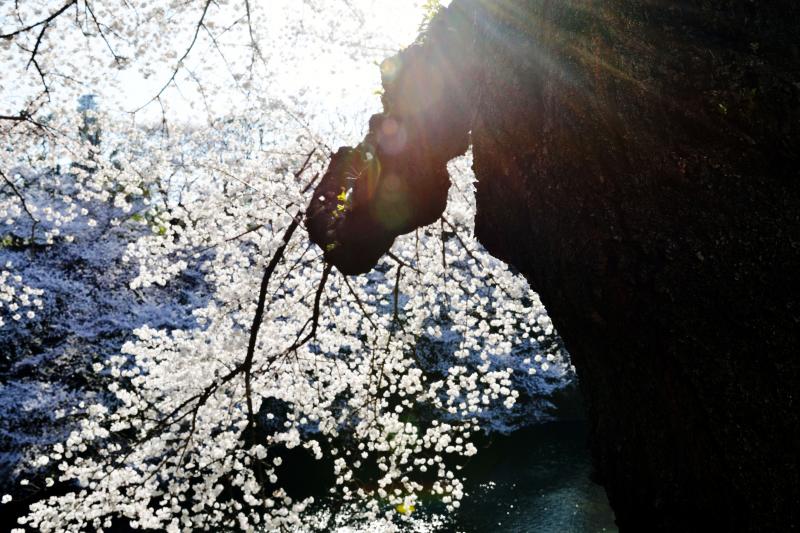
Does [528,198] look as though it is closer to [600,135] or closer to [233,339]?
[600,135]

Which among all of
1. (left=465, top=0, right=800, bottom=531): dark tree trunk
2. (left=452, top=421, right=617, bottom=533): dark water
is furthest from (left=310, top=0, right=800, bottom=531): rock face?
(left=452, top=421, right=617, bottom=533): dark water

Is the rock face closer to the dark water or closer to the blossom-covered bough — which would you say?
the blossom-covered bough

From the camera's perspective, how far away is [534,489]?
39.2ft

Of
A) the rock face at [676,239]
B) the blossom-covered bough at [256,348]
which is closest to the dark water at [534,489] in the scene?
the blossom-covered bough at [256,348]

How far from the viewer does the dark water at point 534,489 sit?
1011 cm

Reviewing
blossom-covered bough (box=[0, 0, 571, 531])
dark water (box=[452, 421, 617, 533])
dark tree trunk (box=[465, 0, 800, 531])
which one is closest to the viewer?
dark tree trunk (box=[465, 0, 800, 531])

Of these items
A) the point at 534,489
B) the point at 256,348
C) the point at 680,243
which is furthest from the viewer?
the point at 534,489

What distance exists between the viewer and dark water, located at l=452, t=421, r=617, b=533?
10.1m

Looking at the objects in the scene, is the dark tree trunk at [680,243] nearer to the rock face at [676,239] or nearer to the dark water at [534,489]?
the rock face at [676,239]

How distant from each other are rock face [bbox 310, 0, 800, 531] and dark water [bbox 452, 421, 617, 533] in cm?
974

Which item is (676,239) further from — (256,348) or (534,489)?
(534,489)

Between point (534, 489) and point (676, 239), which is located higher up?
point (534, 489)

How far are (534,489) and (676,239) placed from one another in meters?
12.4

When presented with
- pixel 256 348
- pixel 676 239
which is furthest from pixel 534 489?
pixel 676 239
